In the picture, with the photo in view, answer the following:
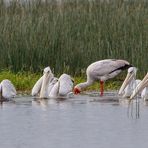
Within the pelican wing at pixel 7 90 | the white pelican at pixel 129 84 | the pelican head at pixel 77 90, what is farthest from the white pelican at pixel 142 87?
the pelican wing at pixel 7 90

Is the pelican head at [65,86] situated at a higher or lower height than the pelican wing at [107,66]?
lower

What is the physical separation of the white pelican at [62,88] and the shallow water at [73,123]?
13.2 inches

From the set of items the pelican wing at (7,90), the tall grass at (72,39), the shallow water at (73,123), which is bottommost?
the shallow water at (73,123)

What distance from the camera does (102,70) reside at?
1655 centimetres

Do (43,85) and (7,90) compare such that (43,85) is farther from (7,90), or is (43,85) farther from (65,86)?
(7,90)

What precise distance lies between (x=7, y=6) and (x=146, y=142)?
940cm

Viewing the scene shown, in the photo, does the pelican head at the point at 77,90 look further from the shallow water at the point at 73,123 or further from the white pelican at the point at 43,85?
the shallow water at the point at 73,123

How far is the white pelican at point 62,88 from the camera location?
1518cm

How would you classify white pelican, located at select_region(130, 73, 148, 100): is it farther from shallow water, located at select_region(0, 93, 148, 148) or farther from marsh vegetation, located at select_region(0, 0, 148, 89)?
marsh vegetation, located at select_region(0, 0, 148, 89)

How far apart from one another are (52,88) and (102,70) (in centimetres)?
146

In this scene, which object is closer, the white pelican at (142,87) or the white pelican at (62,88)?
the white pelican at (142,87)

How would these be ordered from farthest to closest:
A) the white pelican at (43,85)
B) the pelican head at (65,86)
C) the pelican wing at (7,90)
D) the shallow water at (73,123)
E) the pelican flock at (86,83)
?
1. the pelican head at (65,86)
2. the white pelican at (43,85)
3. the pelican flock at (86,83)
4. the pelican wing at (7,90)
5. the shallow water at (73,123)

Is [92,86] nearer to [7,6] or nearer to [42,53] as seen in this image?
[42,53]

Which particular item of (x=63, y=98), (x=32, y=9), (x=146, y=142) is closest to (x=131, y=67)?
(x=63, y=98)
